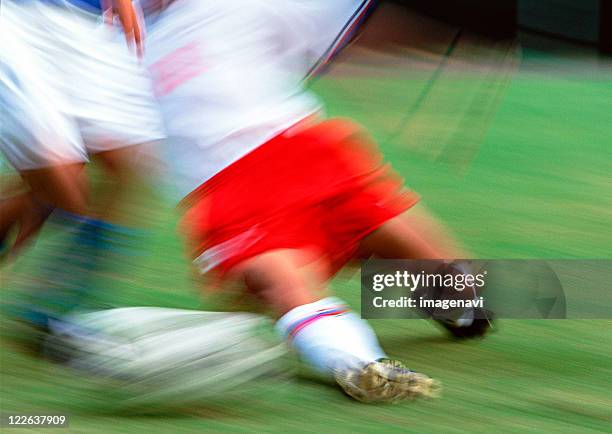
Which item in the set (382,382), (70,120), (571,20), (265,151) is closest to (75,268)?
(70,120)

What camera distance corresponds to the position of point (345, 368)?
1.84m

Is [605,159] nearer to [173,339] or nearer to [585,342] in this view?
[585,342]

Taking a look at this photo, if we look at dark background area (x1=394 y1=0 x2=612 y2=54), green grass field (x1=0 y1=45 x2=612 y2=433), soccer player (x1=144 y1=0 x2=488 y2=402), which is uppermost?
soccer player (x1=144 y1=0 x2=488 y2=402)

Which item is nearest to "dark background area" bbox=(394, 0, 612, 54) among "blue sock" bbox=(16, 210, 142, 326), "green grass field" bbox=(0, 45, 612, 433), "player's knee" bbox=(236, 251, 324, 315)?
"green grass field" bbox=(0, 45, 612, 433)

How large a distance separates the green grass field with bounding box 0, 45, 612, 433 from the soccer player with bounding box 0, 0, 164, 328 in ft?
0.57

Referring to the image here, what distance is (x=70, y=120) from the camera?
2.20 meters

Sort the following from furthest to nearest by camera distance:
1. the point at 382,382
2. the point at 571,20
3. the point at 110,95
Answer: the point at 571,20, the point at 110,95, the point at 382,382

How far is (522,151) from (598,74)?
162cm

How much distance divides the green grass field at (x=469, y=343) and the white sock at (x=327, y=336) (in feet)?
0.23

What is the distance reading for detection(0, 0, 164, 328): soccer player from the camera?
2.11 meters

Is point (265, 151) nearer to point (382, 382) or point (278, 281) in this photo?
point (278, 281)

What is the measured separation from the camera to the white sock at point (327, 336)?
1.84m

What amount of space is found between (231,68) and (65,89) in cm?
32

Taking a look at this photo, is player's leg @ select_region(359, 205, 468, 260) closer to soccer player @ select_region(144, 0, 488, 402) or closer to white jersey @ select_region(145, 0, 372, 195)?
soccer player @ select_region(144, 0, 488, 402)
